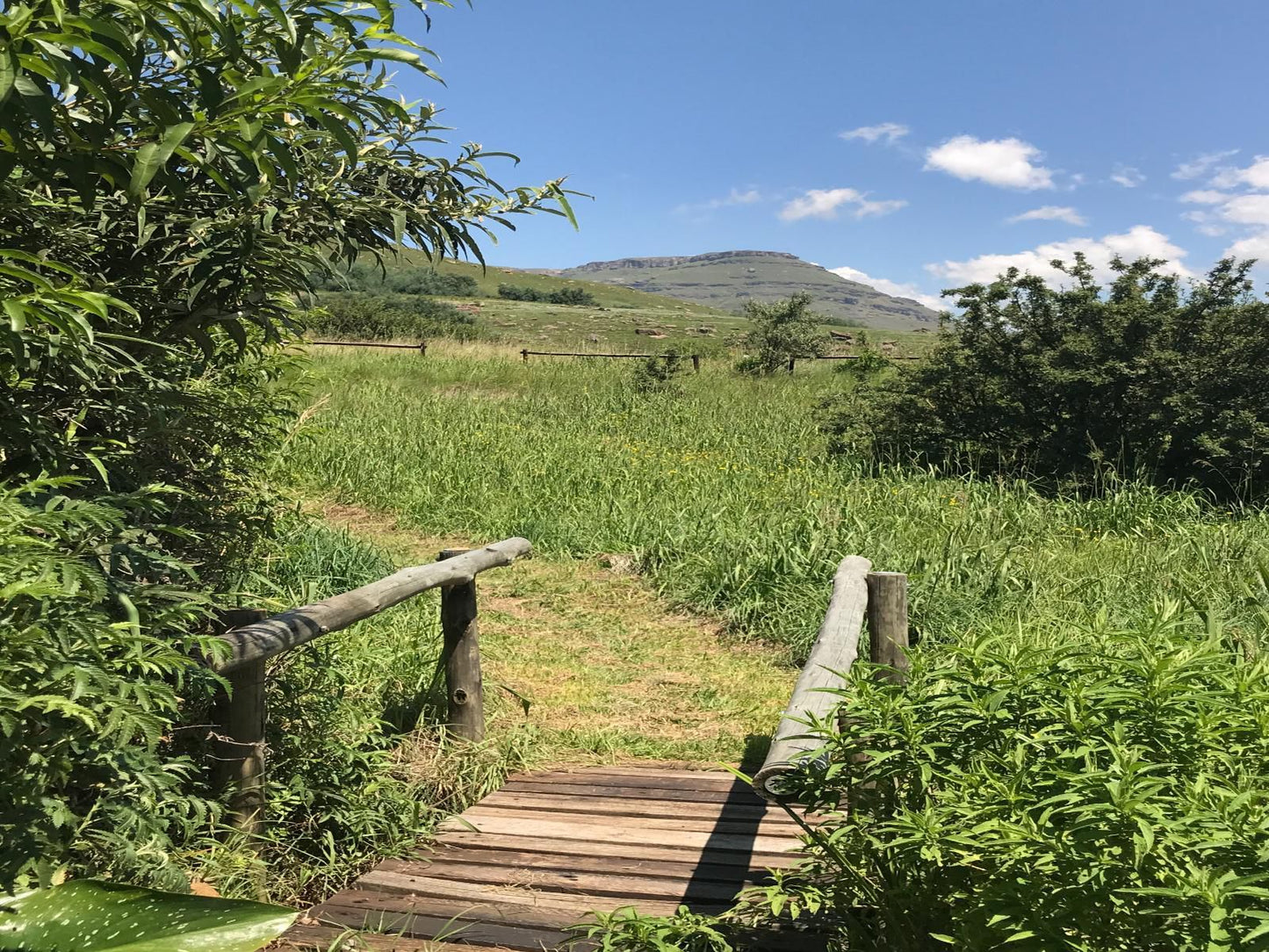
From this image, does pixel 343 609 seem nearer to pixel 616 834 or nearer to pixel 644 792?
pixel 616 834

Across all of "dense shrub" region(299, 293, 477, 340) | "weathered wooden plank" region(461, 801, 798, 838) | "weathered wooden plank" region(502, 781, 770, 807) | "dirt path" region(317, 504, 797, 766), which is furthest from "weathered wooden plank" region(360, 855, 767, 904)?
"dense shrub" region(299, 293, 477, 340)

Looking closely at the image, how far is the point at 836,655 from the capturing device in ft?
11.5

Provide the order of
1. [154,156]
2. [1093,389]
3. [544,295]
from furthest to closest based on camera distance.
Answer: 1. [544,295]
2. [1093,389]
3. [154,156]

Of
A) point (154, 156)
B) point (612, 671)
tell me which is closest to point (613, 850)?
point (612, 671)

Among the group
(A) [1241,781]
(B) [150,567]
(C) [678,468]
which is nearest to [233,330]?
(B) [150,567]

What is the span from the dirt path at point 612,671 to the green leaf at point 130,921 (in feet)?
9.80

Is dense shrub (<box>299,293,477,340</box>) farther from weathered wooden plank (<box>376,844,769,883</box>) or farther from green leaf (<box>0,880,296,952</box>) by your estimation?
green leaf (<box>0,880,296,952</box>)

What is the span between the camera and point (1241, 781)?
1.74 metres

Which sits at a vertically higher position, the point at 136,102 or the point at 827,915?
the point at 136,102

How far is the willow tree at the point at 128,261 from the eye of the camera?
149 cm

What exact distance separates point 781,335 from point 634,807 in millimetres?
17497

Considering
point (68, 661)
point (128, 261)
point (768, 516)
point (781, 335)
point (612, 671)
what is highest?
point (781, 335)

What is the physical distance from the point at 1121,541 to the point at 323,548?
20.3 ft

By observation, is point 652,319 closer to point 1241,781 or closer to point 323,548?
point 323,548
